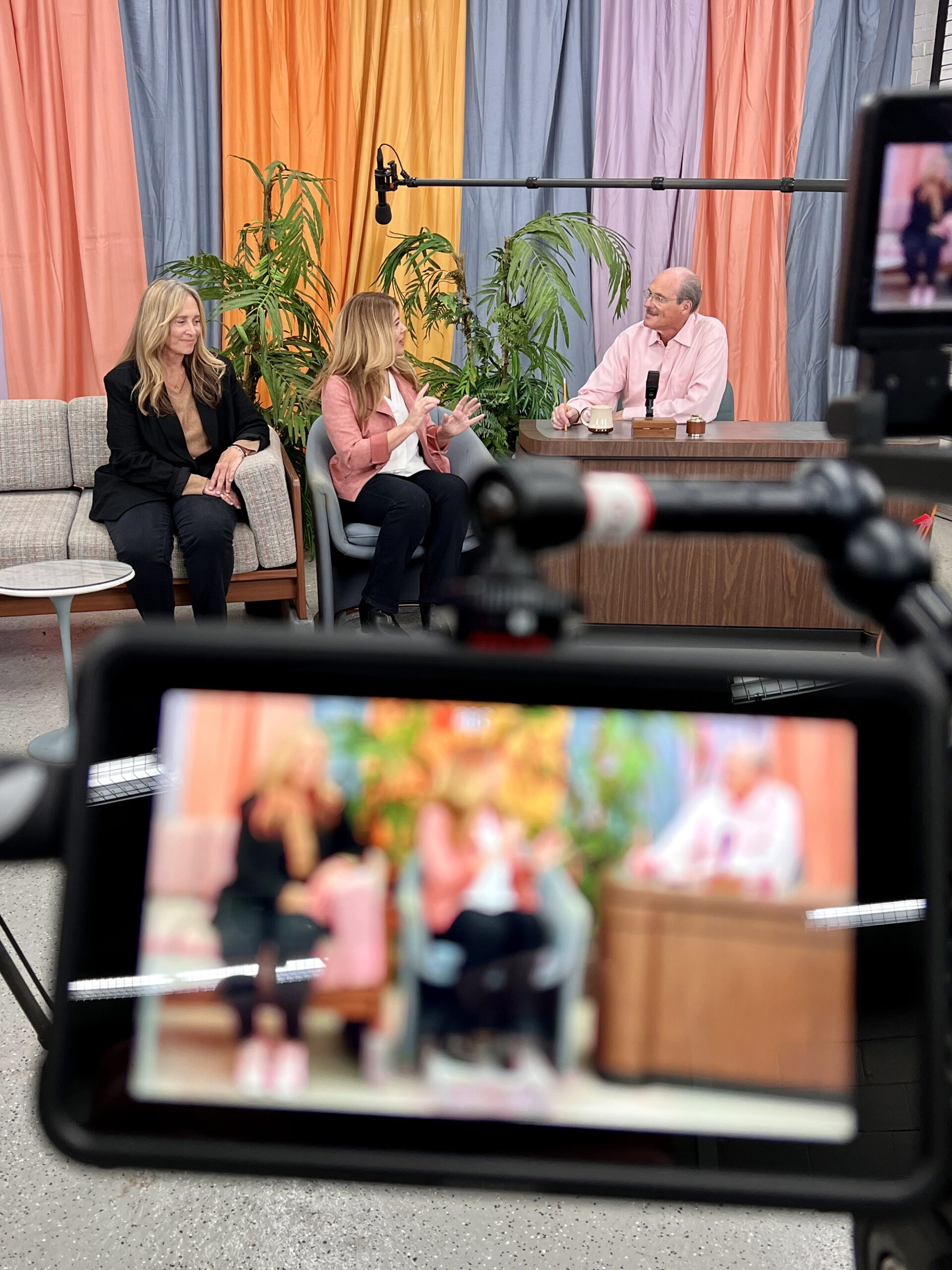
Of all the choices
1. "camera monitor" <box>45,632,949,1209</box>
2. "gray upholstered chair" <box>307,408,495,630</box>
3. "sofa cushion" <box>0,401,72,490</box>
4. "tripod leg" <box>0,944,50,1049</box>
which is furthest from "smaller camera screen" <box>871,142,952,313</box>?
"sofa cushion" <box>0,401,72,490</box>

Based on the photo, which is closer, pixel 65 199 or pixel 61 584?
pixel 61 584

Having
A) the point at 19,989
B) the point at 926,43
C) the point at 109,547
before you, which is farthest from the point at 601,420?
the point at 926,43

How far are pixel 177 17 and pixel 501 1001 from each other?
5219 millimetres

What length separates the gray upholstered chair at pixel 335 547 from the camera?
3400 millimetres

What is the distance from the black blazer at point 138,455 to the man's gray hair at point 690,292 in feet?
6.12

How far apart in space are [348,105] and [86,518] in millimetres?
2434

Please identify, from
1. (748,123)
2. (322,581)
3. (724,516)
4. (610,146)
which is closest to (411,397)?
(322,581)

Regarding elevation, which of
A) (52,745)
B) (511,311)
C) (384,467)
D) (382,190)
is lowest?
(52,745)

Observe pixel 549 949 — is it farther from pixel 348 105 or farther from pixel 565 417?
pixel 348 105

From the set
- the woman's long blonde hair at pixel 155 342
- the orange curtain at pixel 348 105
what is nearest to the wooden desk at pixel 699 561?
the woman's long blonde hair at pixel 155 342

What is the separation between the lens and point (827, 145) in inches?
202

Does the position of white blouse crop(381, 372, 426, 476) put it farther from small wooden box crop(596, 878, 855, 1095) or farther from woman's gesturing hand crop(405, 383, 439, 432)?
small wooden box crop(596, 878, 855, 1095)

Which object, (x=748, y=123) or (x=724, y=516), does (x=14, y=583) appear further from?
(x=748, y=123)

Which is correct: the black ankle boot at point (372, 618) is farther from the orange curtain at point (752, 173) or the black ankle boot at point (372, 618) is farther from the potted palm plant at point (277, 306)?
the orange curtain at point (752, 173)
